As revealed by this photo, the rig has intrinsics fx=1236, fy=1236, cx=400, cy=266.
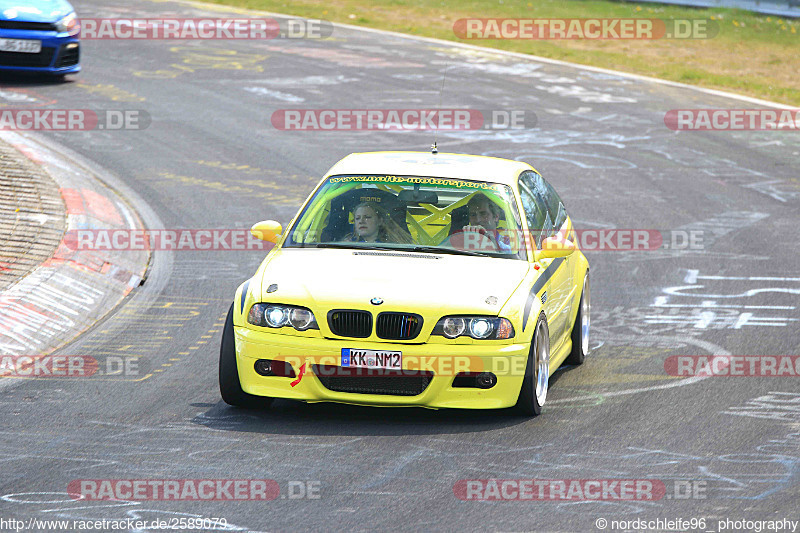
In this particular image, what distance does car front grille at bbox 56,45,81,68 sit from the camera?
19441 mm

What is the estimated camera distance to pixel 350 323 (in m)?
7.50

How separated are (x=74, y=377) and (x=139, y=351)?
76 cm

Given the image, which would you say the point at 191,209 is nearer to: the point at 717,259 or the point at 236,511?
the point at 717,259

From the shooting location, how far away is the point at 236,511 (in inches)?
238

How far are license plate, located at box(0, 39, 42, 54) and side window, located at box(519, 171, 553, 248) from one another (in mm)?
11794

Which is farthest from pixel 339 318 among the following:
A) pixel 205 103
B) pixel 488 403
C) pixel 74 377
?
pixel 205 103

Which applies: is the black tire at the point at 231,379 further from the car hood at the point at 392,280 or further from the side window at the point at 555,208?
the side window at the point at 555,208

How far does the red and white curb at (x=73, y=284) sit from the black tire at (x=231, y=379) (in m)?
2.27

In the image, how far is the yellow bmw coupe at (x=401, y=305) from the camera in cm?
748
